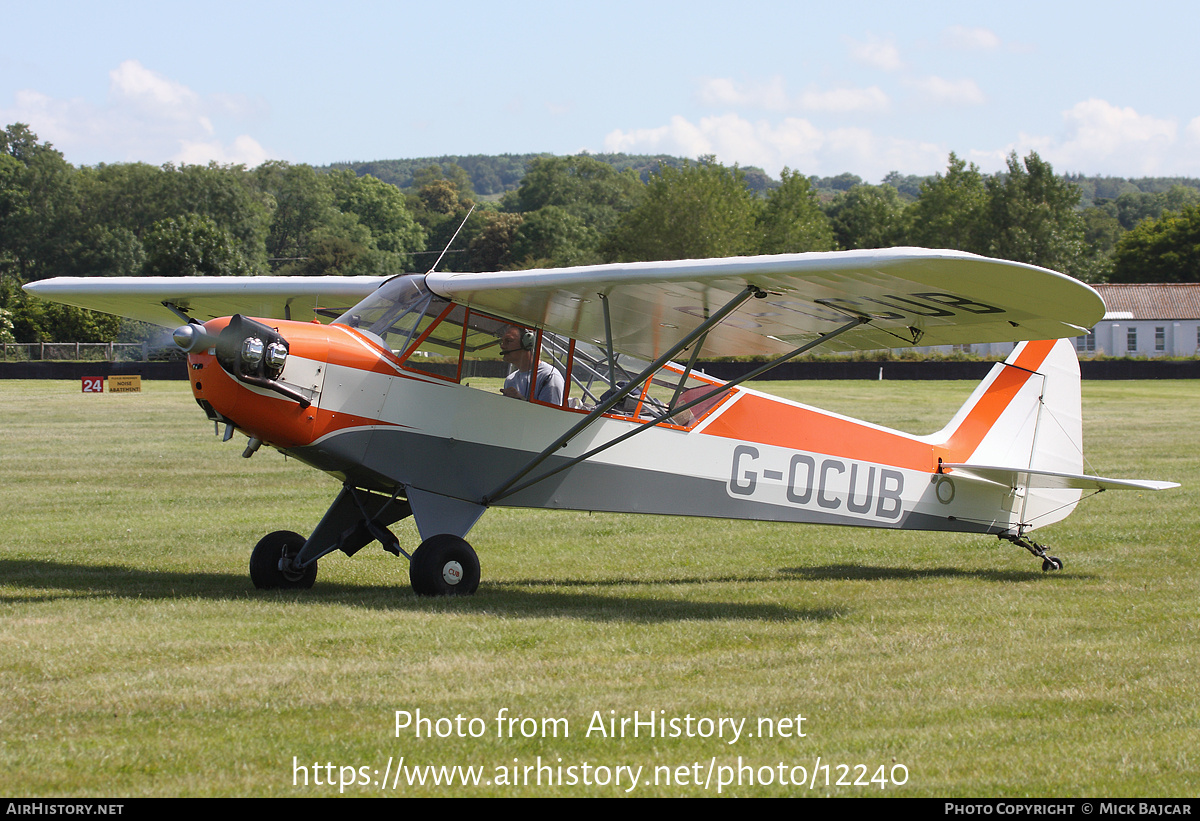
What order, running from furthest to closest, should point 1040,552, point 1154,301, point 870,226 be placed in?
point 870,226 → point 1154,301 → point 1040,552

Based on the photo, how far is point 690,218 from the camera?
88.8 meters

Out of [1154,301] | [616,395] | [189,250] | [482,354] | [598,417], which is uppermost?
[189,250]

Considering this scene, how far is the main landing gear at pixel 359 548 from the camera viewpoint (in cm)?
838

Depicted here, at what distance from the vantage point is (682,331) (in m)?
9.52

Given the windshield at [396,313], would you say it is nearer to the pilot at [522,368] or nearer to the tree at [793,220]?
the pilot at [522,368]

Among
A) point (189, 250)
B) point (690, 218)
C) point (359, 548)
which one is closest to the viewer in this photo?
point (359, 548)

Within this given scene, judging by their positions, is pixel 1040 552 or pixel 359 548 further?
pixel 1040 552

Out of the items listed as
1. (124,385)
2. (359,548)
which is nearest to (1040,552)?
(359,548)

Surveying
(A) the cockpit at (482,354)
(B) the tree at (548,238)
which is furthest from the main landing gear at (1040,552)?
(B) the tree at (548,238)

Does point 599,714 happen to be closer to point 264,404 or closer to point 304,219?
point 264,404

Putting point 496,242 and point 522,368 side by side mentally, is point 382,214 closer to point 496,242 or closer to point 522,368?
point 496,242

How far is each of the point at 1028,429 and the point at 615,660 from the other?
6.09m

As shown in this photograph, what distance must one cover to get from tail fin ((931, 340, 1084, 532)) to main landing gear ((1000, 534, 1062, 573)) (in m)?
0.14

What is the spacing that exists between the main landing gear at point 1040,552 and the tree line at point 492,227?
63.4m
